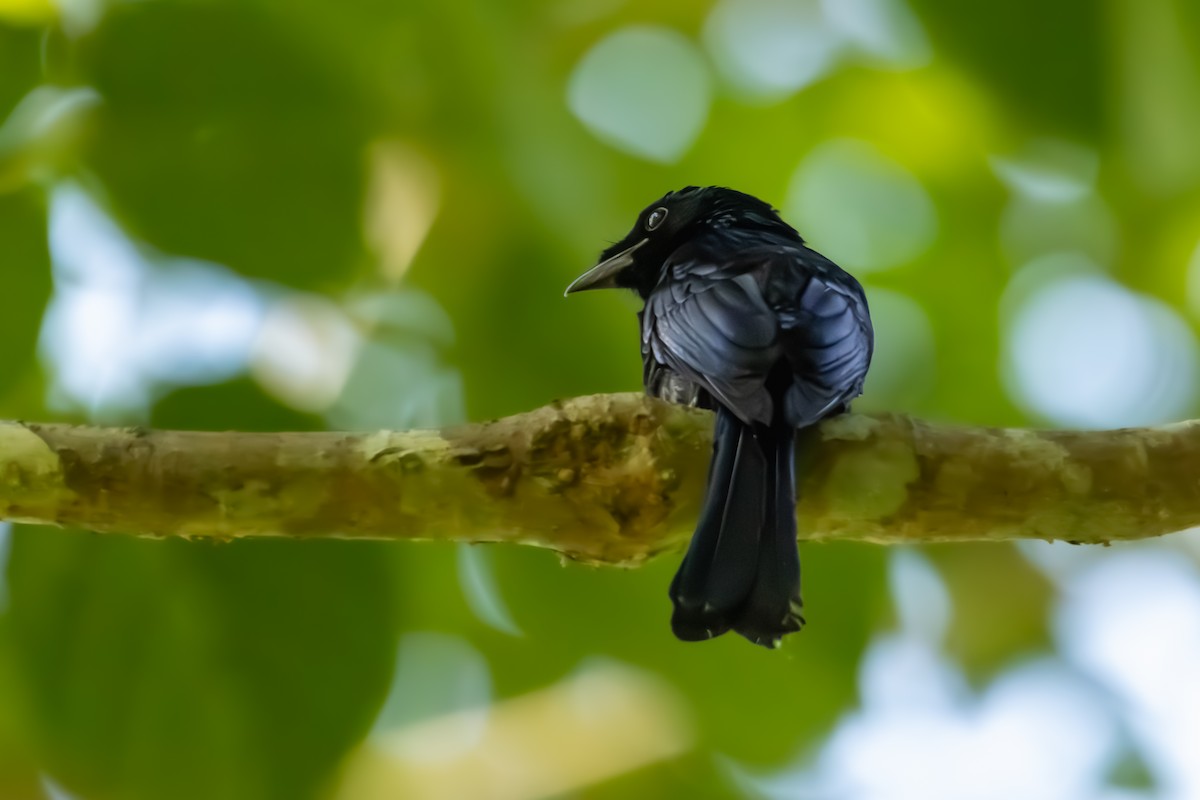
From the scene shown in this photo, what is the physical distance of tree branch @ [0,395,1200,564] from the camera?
258cm

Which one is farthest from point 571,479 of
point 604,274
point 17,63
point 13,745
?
point 13,745

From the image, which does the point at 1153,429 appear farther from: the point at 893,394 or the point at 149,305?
the point at 149,305

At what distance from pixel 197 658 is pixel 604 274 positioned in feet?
5.16

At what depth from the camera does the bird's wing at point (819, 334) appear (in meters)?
2.71

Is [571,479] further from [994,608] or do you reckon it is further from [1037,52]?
[994,608]

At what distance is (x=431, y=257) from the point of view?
4148mm

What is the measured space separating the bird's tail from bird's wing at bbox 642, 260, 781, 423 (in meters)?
0.08

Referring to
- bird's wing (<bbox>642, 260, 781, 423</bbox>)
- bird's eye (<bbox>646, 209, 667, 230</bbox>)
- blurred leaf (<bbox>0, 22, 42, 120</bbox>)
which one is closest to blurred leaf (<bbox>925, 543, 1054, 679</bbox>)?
bird's eye (<bbox>646, 209, 667, 230</bbox>)

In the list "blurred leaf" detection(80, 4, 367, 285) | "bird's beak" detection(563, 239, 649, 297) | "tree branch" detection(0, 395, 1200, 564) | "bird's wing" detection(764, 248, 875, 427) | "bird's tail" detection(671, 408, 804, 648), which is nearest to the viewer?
"bird's tail" detection(671, 408, 804, 648)

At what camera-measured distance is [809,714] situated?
12.0ft

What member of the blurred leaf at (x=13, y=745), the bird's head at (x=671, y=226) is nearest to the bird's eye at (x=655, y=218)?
the bird's head at (x=671, y=226)

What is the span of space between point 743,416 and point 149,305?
6.18 feet

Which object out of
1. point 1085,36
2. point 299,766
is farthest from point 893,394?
point 299,766

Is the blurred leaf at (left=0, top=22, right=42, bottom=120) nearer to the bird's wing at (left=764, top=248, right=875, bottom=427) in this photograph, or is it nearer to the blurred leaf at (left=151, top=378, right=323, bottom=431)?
the blurred leaf at (left=151, top=378, right=323, bottom=431)
